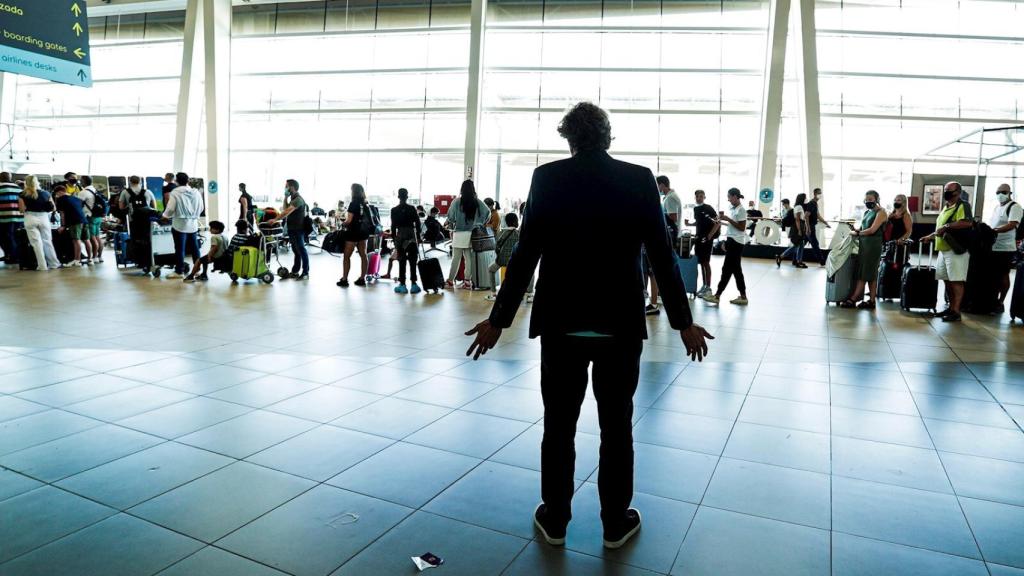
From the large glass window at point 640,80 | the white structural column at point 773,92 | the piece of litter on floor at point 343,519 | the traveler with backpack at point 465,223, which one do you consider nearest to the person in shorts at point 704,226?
the traveler with backpack at point 465,223

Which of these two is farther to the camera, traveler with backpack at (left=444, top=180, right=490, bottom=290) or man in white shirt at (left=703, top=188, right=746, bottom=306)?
traveler with backpack at (left=444, top=180, right=490, bottom=290)

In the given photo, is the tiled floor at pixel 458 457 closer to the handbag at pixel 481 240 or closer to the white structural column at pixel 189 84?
the handbag at pixel 481 240

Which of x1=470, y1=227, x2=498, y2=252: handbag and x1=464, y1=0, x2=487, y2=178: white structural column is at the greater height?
x1=464, y1=0, x2=487, y2=178: white structural column

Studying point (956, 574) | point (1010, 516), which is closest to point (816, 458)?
point (1010, 516)

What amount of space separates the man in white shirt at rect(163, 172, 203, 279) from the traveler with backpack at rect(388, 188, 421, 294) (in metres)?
3.14

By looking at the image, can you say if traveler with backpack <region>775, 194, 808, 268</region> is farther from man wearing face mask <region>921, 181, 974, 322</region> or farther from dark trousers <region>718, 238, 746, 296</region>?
man wearing face mask <region>921, 181, 974, 322</region>

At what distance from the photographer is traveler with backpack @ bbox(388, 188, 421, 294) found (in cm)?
901

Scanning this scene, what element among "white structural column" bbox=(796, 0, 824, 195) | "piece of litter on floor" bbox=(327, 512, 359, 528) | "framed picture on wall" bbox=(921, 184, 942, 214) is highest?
"white structural column" bbox=(796, 0, 824, 195)

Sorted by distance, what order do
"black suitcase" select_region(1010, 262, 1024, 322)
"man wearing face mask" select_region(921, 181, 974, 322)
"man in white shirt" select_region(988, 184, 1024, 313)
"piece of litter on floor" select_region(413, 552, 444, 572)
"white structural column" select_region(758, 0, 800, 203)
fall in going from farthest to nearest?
"white structural column" select_region(758, 0, 800, 203) → "man in white shirt" select_region(988, 184, 1024, 313) → "man wearing face mask" select_region(921, 181, 974, 322) → "black suitcase" select_region(1010, 262, 1024, 322) → "piece of litter on floor" select_region(413, 552, 444, 572)

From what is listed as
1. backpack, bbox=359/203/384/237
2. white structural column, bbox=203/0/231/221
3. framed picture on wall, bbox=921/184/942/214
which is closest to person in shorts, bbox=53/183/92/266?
backpack, bbox=359/203/384/237

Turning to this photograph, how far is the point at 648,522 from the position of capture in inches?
93.7

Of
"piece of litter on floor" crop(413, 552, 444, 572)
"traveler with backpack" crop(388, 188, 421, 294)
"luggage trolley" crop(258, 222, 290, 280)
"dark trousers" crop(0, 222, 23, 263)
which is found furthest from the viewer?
"dark trousers" crop(0, 222, 23, 263)

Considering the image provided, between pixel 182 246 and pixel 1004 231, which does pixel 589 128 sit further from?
pixel 182 246

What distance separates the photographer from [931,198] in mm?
13047
